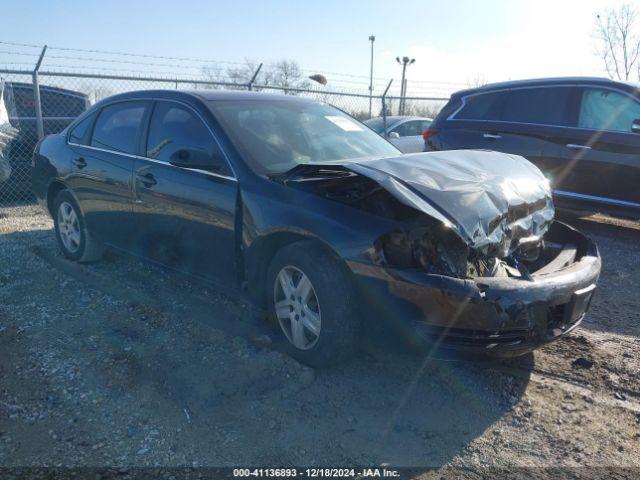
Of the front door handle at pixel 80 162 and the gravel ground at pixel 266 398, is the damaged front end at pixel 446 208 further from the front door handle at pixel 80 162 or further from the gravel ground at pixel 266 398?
the front door handle at pixel 80 162

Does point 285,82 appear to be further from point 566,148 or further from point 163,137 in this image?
point 163,137

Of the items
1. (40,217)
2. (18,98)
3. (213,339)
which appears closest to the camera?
(213,339)

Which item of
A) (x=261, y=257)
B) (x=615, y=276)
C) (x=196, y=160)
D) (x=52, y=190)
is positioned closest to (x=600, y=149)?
(x=615, y=276)

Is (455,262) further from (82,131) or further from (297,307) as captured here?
(82,131)

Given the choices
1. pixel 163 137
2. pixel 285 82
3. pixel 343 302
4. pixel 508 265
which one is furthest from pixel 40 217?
pixel 285 82

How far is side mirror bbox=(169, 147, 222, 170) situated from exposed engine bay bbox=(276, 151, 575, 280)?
1.89 ft

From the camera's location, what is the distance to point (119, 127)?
16.2 feet

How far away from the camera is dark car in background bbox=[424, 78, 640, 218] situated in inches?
250

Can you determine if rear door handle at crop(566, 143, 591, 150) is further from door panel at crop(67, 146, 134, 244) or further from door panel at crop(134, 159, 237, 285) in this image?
door panel at crop(67, 146, 134, 244)

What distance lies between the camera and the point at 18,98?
9992mm

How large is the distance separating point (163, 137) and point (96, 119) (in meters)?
1.26

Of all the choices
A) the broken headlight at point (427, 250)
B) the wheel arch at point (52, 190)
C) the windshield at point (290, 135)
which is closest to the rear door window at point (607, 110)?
the windshield at point (290, 135)

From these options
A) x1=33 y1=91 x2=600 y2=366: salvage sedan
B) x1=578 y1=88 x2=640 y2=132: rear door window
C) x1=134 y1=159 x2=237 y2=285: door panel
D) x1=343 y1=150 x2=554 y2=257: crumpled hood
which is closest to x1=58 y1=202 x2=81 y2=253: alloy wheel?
x1=33 y1=91 x2=600 y2=366: salvage sedan

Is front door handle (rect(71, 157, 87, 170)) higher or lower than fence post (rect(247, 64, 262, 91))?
lower
